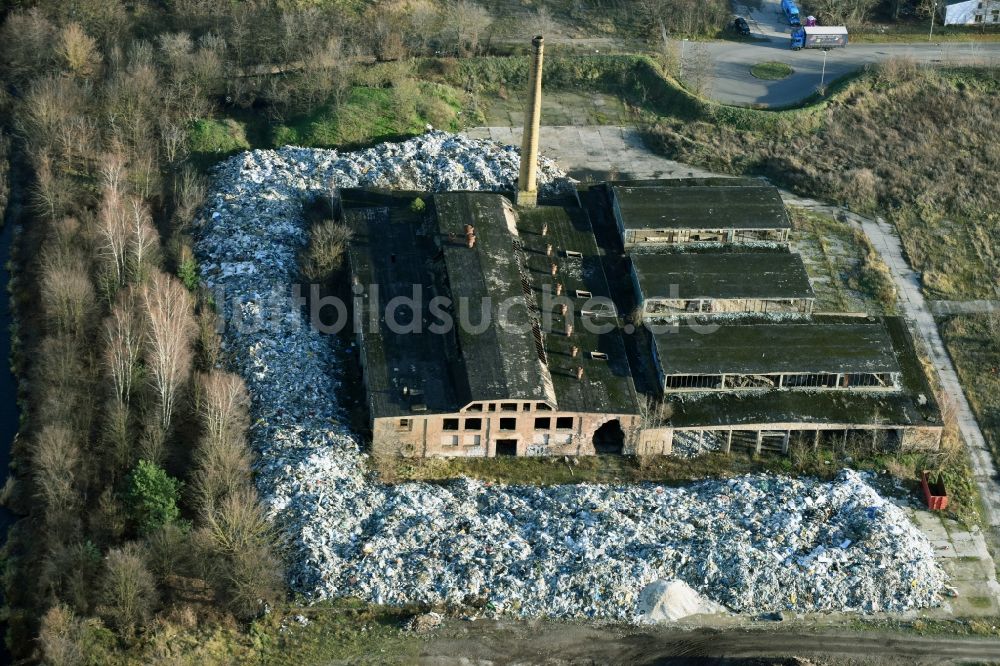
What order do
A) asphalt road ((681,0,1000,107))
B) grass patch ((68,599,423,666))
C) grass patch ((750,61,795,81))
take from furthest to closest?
grass patch ((750,61,795,81)) → asphalt road ((681,0,1000,107)) → grass patch ((68,599,423,666))

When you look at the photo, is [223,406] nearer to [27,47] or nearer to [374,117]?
[374,117]

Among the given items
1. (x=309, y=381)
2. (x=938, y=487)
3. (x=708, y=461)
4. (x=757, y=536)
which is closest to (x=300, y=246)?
(x=309, y=381)

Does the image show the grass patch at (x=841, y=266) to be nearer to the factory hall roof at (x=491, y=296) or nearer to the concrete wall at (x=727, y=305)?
the concrete wall at (x=727, y=305)

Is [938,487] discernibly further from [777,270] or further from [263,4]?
[263,4]

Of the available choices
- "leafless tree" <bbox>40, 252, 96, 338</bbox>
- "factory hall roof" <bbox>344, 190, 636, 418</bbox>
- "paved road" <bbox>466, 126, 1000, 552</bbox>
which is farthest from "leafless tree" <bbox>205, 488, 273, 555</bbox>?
"paved road" <bbox>466, 126, 1000, 552</bbox>

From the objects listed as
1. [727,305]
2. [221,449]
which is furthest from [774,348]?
[221,449]

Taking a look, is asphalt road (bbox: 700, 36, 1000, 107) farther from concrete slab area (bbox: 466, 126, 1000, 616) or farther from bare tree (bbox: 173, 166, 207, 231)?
bare tree (bbox: 173, 166, 207, 231)
